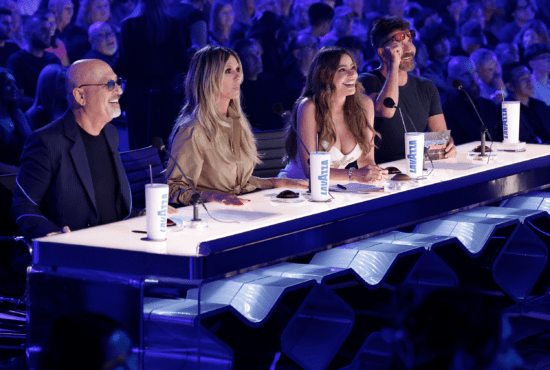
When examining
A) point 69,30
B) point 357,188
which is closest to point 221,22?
point 69,30

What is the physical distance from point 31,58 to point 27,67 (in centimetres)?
6

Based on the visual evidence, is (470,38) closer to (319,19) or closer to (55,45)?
(319,19)

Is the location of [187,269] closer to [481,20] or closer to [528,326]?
[528,326]

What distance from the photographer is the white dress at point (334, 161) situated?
11.4 feet

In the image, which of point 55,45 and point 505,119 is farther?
point 55,45

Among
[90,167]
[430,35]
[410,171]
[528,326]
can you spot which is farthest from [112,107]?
[430,35]

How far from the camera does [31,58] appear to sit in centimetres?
429

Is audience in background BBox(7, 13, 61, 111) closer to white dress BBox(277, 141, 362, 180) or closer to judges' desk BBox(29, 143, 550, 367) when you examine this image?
white dress BBox(277, 141, 362, 180)

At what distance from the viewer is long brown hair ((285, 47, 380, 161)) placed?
3.42 m

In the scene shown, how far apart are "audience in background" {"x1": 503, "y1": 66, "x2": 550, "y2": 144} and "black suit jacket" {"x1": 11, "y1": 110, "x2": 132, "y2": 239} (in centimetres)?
505

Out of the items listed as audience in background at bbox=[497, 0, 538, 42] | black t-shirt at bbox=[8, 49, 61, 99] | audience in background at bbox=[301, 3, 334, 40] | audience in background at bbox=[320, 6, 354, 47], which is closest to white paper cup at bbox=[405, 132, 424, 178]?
black t-shirt at bbox=[8, 49, 61, 99]

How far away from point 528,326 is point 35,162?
2.19 m

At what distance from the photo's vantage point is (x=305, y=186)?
3.01 meters

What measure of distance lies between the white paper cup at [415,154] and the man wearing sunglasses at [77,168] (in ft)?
3.62
